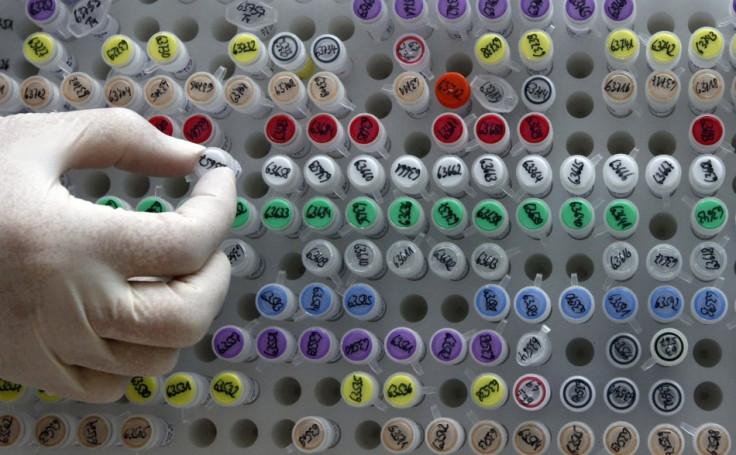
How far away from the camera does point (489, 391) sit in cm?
77

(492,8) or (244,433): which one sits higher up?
(492,8)

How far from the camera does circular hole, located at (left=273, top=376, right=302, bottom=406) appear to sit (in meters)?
Answer: 0.87

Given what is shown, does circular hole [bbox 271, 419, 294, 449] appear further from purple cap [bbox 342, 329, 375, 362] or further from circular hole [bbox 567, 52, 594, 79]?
circular hole [bbox 567, 52, 594, 79]

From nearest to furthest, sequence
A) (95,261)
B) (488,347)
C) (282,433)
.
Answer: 1. (95,261)
2. (488,347)
3. (282,433)

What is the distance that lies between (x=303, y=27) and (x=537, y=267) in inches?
16.3

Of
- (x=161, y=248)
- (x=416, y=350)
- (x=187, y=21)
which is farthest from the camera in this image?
(x=187, y=21)

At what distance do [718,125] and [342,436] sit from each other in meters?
0.53

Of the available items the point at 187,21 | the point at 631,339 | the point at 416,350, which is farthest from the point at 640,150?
the point at 187,21

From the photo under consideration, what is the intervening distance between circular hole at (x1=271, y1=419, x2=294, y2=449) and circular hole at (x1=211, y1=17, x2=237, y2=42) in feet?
1.60

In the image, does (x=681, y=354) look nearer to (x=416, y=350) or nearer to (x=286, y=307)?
(x=416, y=350)

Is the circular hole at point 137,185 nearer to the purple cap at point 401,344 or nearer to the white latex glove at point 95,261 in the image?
the white latex glove at point 95,261

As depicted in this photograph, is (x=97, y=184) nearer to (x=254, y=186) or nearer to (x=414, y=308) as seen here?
(x=254, y=186)

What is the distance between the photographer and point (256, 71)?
0.85 meters

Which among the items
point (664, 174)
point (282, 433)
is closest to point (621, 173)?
point (664, 174)
